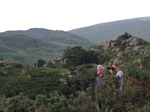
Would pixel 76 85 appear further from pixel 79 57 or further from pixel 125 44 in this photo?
pixel 125 44

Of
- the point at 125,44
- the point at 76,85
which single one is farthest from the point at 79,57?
the point at 76,85

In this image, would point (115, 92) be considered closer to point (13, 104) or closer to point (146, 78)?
point (146, 78)

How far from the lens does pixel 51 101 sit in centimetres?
755

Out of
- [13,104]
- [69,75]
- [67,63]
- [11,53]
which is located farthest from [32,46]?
[13,104]

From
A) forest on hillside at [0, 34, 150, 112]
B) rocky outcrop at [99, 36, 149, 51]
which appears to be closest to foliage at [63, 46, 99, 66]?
forest on hillside at [0, 34, 150, 112]

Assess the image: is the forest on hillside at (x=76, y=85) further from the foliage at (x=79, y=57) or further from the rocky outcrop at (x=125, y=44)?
the rocky outcrop at (x=125, y=44)

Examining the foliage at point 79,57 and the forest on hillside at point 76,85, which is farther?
the foliage at point 79,57

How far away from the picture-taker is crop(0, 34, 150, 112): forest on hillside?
6770mm

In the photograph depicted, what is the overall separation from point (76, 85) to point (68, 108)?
35179 millimetres

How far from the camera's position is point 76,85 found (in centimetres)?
4184


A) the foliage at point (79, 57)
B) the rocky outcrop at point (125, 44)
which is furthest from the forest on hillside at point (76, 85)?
the rocky outcrop at point (125, 44)

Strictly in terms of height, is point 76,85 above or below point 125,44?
below

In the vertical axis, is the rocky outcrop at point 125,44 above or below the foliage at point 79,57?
above

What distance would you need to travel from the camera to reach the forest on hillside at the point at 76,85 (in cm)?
677
